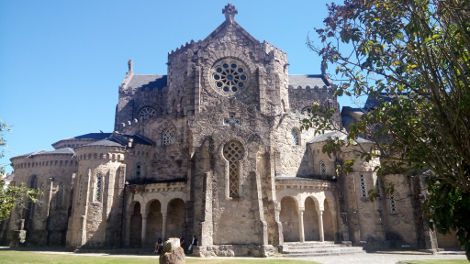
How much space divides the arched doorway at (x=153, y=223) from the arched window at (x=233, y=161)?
7.92 metres

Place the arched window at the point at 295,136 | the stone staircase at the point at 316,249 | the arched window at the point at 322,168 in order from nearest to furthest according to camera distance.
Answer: the stone staircase at the point at 316,249, the arched window at the point at 322,168, the arched window at the point at 295,136

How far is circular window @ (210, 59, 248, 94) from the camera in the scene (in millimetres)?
38375

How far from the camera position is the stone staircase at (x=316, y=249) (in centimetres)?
2590

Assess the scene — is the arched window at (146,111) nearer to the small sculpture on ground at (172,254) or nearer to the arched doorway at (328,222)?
the arched doorway at (328,222)

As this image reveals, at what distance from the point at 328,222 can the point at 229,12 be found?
24182mm

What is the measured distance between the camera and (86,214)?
3144 centimetres

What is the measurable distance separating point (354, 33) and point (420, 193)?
85.4 feet

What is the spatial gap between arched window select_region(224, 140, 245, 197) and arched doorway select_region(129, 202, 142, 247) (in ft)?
31.7

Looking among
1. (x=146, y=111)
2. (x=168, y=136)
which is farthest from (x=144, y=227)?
(x=146, y=111)

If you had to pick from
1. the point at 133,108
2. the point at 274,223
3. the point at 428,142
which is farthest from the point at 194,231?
the point at 133,108

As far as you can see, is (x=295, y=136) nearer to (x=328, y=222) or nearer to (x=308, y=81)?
(x=328, y=222)

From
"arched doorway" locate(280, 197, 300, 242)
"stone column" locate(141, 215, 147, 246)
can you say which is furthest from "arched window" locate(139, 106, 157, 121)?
"arched doorway" locate(280, 197, 300, 242)

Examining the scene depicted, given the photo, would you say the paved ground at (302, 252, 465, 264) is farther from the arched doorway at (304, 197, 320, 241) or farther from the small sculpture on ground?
the small sculpture on ground

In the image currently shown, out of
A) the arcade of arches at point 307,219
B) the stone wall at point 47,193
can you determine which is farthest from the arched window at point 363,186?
the stone wall at point 47,193
